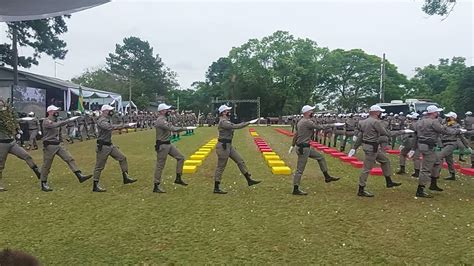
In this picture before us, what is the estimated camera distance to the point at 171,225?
697 cm

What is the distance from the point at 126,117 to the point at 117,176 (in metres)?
25.7

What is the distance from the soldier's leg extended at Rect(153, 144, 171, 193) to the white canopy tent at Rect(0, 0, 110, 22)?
23.2 feet

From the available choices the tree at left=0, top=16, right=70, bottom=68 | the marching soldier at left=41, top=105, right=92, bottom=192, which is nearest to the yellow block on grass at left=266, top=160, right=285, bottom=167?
the marching soldier at left=41, top=105, right=92, bottom=192

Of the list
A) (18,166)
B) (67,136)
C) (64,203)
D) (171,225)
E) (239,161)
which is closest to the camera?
(171,225)

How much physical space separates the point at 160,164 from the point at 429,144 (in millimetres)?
5952

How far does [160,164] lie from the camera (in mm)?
9938

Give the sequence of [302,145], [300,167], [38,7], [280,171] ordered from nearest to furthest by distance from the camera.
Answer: [38,7], [300,167], [302,145], [280,171]

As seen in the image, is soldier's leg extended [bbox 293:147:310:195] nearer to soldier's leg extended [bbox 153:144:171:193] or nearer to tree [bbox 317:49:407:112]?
soldier's leg extended [bbox 153:144:171:193]

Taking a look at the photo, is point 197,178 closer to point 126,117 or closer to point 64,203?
point 64,203

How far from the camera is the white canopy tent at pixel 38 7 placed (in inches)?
107

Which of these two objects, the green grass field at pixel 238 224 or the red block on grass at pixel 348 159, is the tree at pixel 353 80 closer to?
the red block on grass at pixel 348 159

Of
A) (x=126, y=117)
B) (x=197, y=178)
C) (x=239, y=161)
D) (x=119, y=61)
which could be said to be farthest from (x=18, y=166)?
(x=119, y=61)

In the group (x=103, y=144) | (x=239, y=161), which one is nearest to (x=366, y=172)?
(x=239, y=161)

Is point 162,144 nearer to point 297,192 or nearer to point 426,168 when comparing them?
point 297,192
